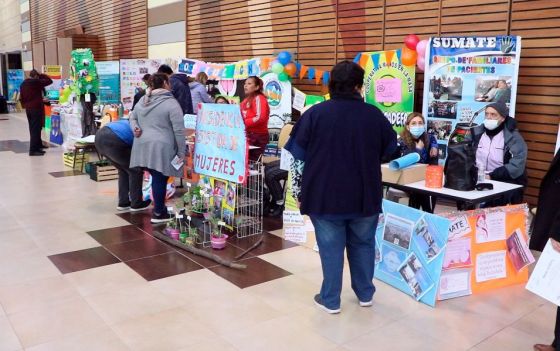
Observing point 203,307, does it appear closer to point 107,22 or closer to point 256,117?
point 256,117

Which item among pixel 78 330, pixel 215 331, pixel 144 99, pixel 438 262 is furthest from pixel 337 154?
pixel 144 99

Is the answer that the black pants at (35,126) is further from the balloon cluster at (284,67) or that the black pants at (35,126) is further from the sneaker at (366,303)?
the sneaker at (366,303)

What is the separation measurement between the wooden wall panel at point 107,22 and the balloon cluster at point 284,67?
19.4 ft

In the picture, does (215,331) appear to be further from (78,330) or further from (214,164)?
(214,164)

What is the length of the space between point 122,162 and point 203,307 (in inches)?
103

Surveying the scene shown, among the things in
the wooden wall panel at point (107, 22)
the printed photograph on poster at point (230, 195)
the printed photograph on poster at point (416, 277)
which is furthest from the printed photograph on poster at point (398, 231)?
the wooden wall panel at point (107, 22)

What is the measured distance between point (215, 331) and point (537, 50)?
4214 mm

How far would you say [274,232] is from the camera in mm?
4895

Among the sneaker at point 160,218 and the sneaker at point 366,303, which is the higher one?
the sneaker at point 160,218

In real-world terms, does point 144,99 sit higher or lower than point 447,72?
lower

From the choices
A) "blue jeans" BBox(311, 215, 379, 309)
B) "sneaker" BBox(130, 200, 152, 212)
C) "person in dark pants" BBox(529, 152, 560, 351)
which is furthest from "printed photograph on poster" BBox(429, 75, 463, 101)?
"sneaker" BBox(130, 200, 152, 212)

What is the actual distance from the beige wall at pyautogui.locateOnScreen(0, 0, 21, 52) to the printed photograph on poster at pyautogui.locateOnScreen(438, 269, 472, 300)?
79.6 feet

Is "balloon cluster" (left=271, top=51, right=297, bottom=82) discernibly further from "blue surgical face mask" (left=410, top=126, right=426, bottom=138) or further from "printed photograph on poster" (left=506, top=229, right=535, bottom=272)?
"printed photograph on poster" (left=506, top=229, right=535, bottom=272)

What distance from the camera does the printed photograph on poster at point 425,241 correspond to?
3.23 meters
